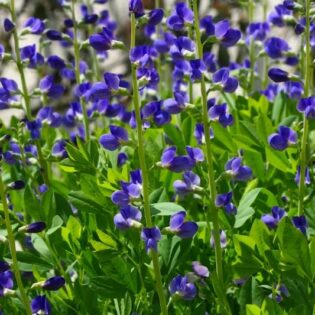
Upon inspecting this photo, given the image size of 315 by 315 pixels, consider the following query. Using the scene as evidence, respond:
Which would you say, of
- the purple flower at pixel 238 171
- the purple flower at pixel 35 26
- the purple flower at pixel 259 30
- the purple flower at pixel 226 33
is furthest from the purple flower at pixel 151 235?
the purple flower at pixel 259 30

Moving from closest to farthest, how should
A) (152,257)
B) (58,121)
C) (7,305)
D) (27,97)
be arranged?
(152,257) → (7,305) → (27,97) → (58,121)

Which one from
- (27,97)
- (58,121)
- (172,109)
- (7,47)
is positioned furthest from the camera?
(7,47)

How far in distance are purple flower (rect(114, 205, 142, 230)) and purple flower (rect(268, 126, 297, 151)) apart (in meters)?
0.47

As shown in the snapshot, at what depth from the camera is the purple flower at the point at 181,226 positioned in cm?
212

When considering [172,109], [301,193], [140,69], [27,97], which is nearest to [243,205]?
[301,193]

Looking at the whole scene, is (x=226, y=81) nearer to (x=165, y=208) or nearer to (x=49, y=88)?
(x=165, y=208)

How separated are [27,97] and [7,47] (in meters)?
3.50

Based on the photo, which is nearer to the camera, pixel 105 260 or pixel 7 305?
pixel 105 260

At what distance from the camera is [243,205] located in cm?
242

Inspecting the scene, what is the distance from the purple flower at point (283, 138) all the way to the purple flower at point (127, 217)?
1.54ft

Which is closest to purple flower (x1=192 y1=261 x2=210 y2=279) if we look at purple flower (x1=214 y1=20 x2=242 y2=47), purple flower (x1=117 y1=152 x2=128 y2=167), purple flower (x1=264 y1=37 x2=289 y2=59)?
purple flower (x1=214 y1=20 x2=242 y2=47)

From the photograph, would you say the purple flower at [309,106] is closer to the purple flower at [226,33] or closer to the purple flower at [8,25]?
the purple flower at [226,33]

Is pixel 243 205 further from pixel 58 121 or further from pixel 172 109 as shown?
pixel 58 121

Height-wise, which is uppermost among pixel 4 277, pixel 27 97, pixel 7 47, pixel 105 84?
pixel 105 84
